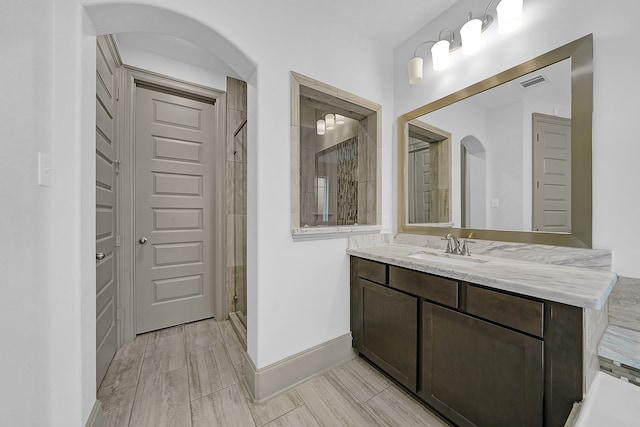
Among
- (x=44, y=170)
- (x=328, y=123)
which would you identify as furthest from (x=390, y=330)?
(x=44, y=170)

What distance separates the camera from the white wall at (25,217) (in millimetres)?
776

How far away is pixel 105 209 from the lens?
1.70 m

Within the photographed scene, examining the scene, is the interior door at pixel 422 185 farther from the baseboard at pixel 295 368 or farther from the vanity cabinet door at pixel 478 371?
the baseboard at pixel 295 368

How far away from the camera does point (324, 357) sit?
182 cm

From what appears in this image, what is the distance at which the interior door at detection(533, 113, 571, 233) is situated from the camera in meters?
1.37

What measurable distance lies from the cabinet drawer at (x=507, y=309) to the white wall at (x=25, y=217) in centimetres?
181

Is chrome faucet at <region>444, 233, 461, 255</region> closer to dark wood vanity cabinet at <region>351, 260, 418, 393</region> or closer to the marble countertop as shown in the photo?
the marble countertop

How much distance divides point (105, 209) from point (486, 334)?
2.44 metres

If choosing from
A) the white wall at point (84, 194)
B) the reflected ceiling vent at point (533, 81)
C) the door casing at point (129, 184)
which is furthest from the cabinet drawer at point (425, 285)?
the door casing at point (129, 184)

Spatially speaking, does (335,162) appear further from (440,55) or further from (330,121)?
(440,55)

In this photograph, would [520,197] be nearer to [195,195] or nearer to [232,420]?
[232,420]

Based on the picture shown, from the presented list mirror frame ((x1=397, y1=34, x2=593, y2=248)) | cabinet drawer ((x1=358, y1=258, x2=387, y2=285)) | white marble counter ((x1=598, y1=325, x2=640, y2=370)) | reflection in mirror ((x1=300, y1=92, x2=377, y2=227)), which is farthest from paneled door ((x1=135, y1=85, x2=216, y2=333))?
white marble counter ((x1=598, y1=325, x2=640, y2=370))

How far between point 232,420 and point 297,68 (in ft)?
7.42

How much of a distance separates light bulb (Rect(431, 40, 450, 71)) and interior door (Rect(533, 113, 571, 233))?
2.56 ft
